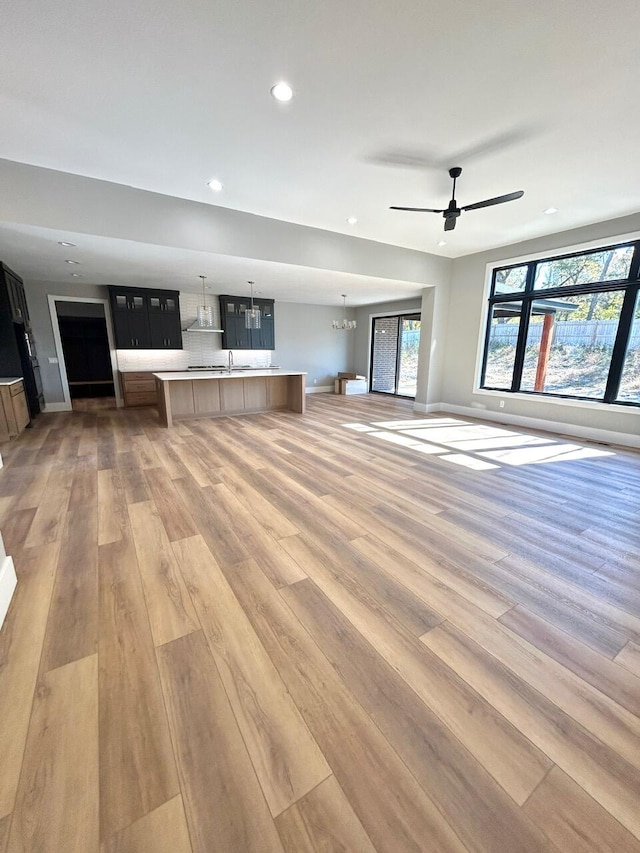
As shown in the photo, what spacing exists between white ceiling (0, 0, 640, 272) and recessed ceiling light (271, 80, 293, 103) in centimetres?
5

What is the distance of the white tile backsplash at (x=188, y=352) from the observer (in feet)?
24.5

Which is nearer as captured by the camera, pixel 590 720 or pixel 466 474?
pixel 590 720

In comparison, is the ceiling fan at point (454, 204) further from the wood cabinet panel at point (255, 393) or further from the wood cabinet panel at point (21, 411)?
the wood cabinet panel at point (21, 411)

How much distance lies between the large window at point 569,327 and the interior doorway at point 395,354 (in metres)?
2.78

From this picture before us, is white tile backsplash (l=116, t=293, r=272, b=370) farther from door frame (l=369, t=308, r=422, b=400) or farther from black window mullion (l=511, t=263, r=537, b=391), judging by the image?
black window mullion (l=511, t=263, r=537, b=391)

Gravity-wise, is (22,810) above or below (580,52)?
below

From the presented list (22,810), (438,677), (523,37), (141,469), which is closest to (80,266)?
(141,469)

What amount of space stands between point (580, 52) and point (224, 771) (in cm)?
385

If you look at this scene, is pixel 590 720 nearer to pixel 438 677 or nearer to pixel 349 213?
pixel 438 677

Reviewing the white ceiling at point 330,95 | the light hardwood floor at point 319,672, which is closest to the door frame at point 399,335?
the white ceiling at point 330,95

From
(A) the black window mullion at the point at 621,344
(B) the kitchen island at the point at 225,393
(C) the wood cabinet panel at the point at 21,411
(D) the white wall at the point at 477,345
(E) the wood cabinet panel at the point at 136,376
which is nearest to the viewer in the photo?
(A) the black window mullion at the point at 621,344

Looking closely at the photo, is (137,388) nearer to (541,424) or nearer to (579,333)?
(541,424)

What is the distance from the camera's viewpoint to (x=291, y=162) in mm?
3146

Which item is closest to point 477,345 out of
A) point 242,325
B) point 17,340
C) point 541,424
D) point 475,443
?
point 541,424
